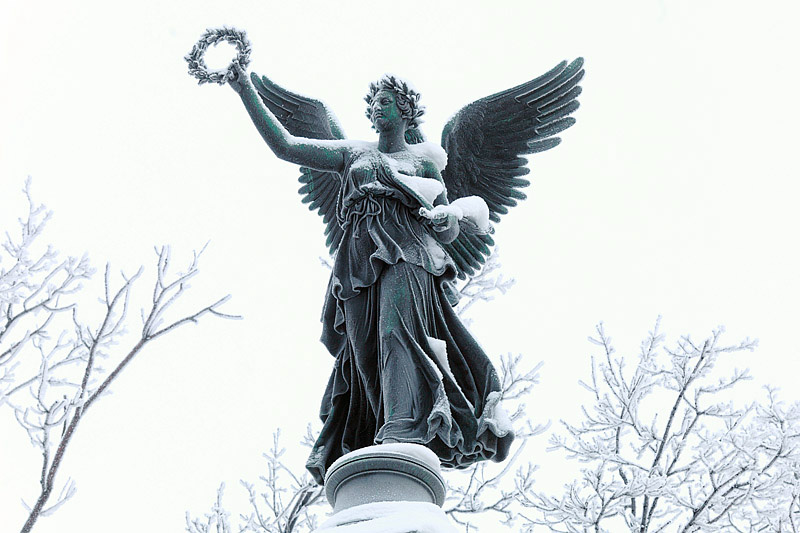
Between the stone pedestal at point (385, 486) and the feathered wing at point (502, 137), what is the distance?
143cm

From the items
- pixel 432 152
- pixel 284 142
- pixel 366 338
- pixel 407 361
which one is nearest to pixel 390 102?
pixel 432 152

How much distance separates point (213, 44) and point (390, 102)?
0.83m

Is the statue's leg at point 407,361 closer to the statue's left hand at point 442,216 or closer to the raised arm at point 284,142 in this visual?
the statue's left hand at point 442,216

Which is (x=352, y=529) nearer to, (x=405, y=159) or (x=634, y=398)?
(x=405, y=159)

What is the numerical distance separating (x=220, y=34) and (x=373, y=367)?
162 centimetres

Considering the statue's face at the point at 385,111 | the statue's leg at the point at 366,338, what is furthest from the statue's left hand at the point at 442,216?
the statue's face at the point at 385,111

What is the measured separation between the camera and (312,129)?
514cm

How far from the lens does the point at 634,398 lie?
8.95 m

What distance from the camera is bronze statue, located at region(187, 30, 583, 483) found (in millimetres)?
4027

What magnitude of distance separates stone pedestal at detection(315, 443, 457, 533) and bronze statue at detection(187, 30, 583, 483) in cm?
23

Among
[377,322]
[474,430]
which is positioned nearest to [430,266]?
[377,322]

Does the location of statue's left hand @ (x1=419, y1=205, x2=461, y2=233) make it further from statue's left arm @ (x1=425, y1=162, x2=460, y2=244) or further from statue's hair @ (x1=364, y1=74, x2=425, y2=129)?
statue's hair @ (x1=364, y1=74, x2=425, y2=129)

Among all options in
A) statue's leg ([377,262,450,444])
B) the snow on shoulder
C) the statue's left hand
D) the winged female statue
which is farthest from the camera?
the snow on shoulder

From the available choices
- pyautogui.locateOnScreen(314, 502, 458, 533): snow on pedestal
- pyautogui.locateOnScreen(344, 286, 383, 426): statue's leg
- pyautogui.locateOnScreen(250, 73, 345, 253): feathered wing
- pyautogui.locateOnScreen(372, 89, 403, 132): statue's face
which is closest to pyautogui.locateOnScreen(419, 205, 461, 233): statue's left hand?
pyautogui.locateOnScreen(344, 286, 383, 426): statue's leg
